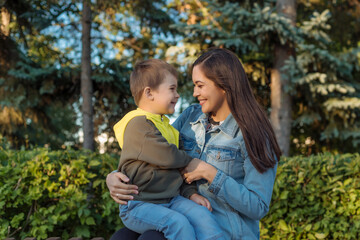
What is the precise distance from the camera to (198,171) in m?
2.25

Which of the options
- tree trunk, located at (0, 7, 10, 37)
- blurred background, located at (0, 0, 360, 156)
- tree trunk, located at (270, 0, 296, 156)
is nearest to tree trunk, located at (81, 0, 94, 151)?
blurred background, located at (0, 0, 360, 156)

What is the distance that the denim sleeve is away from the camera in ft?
7.06

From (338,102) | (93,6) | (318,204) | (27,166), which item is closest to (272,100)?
(338,102)

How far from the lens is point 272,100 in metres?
10.6

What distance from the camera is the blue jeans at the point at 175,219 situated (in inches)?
82.0

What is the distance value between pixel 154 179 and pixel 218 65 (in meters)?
0.78

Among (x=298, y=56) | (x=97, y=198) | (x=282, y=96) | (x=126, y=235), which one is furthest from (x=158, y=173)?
(x=282, y=96)

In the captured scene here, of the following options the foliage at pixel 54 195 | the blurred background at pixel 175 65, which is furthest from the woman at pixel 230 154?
the blurred background at pixel 175 65

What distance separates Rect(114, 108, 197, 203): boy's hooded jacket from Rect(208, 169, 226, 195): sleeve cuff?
0.20 meters

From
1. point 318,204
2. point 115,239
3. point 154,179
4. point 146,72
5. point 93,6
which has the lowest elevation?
point 318,204

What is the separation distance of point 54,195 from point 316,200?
3148 mm

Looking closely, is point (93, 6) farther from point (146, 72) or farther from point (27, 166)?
point (146, 72)

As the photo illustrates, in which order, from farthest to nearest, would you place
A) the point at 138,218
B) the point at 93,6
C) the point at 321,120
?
the point at 321,120 < the point at 93,6 < the point at 138,218

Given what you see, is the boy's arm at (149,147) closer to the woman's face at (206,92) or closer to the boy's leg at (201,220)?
the boy's leg at (201,220)
